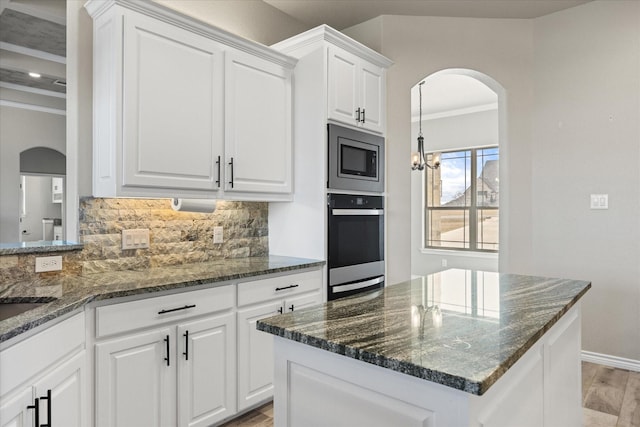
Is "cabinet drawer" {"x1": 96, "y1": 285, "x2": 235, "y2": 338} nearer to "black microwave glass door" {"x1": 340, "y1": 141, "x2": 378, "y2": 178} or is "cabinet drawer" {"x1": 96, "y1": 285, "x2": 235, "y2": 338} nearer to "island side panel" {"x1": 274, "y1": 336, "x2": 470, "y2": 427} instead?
"island side panel" {"x1": 274, "y1": 336, "x2": 470, "y2": 427}

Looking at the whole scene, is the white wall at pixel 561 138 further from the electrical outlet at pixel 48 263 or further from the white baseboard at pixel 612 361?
the electrical outlet at pixel 48 263

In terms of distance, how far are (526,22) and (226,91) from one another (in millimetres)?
2713

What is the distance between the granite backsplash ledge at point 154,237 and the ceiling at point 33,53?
125cm

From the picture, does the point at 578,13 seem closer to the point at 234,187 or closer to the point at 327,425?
the point at 234,187

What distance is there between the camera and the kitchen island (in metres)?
0.97

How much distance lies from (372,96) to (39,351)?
2.63 meters

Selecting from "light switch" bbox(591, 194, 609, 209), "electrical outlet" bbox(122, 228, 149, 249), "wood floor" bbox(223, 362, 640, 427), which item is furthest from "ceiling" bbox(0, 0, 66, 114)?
"light switch" bbox(591, 194, 609, 209)

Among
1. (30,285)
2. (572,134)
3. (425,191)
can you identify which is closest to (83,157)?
(30,285)

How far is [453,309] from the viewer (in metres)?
1.50

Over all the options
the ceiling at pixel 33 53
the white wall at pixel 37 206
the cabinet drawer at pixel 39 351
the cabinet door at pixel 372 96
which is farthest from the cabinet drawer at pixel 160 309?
the ceiling at pixel 33 53

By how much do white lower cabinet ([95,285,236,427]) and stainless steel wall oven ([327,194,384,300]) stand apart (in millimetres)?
838

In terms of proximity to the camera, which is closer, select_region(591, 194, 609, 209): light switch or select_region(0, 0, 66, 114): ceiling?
select_region(0, 0, 66, 114): ceiling

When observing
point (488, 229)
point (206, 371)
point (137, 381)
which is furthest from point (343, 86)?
point (488, 229)

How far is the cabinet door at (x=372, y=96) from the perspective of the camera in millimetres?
3107
